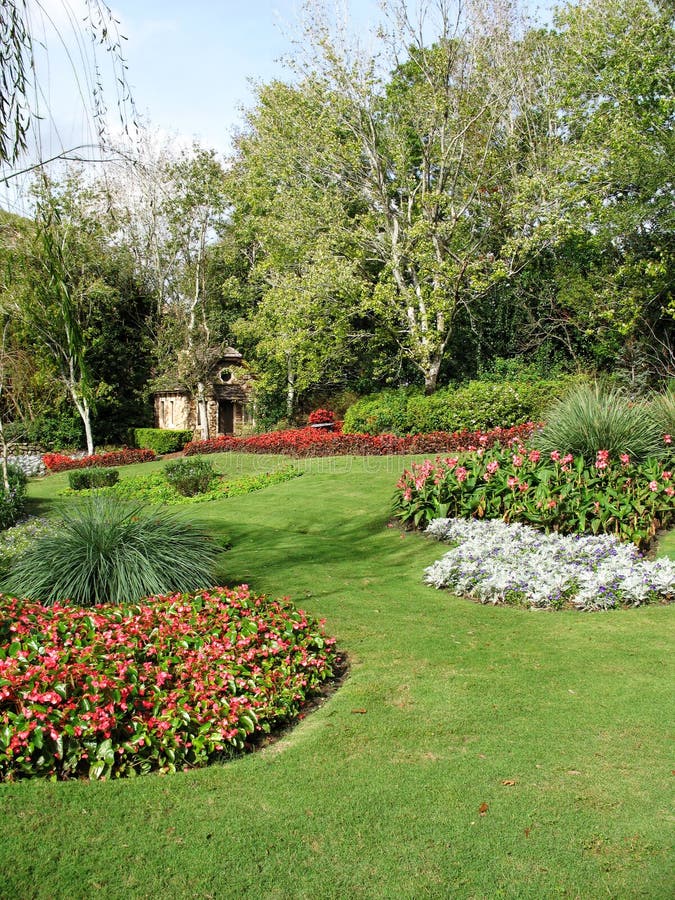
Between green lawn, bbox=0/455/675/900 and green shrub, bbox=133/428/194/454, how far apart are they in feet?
66.0

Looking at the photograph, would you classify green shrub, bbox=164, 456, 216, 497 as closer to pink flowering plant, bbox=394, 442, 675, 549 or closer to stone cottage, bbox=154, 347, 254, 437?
pink flowering plant, bbox=394, 442, 675, 549

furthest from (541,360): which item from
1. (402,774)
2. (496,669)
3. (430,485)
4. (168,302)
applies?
(402,774)

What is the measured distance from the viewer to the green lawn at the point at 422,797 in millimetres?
2570

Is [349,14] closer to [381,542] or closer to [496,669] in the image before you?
[381,542]

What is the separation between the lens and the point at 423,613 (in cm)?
575

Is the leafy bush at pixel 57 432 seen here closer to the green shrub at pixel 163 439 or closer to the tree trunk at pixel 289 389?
the green shrub at pixel 163 439

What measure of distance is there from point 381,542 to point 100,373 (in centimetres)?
2131

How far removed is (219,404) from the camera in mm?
27203

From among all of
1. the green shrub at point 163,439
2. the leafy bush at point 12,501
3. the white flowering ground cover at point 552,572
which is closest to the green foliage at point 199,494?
the leafy bush at point 12,501

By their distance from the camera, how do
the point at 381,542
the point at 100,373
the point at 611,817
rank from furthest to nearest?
the point at 100,373 → the point at 381,542 → the point at 611,817

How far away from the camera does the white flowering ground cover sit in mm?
5820

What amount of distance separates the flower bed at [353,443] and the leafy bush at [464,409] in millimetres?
673

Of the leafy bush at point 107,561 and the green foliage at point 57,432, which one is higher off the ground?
the green foliage at point 57,432

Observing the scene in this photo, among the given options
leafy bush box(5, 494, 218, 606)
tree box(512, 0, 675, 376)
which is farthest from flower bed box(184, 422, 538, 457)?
leafy bush box(5, 494, 218, 606)
